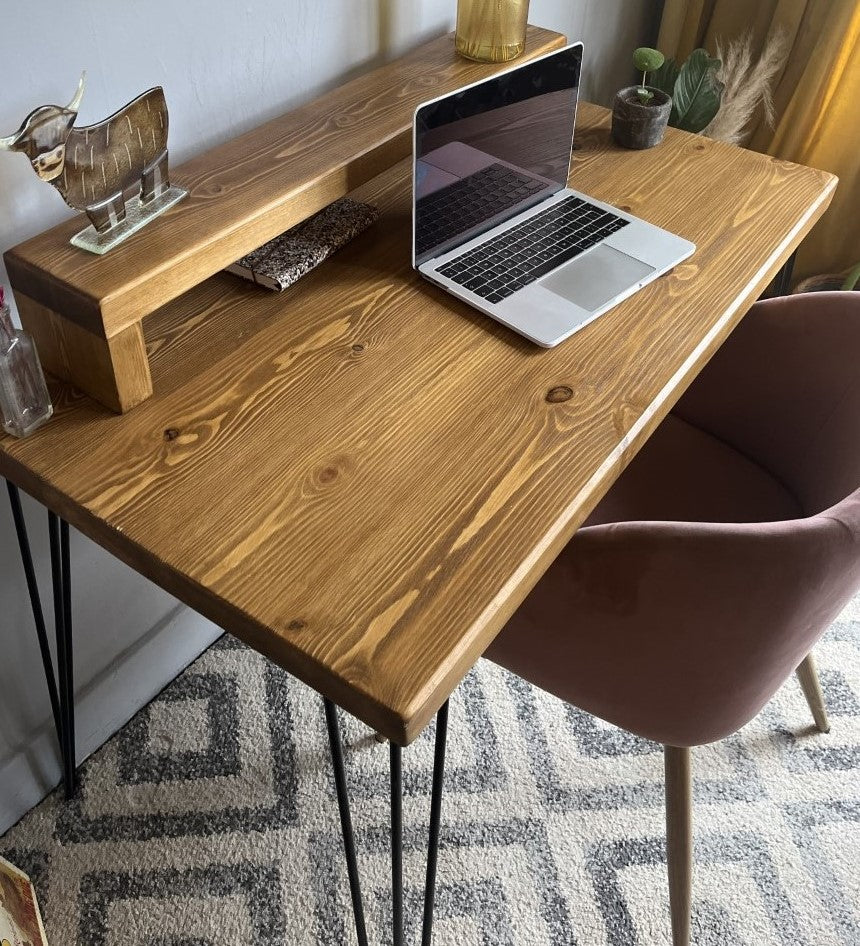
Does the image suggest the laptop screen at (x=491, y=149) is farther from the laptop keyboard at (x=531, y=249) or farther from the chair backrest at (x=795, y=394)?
the chair backrest at (x=795, y=394)

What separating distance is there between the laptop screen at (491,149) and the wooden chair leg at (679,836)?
680mm

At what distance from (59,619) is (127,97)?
0.61 metres

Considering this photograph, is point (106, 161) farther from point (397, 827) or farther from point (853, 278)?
point (853, 278)

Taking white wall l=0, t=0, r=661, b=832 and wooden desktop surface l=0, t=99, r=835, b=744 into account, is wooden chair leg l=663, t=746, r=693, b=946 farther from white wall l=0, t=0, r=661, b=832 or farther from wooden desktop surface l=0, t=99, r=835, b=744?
white wall l=0, t=0, r=661, b=832

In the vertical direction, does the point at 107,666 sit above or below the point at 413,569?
below

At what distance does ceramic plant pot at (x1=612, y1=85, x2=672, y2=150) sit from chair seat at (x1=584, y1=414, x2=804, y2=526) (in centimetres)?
44

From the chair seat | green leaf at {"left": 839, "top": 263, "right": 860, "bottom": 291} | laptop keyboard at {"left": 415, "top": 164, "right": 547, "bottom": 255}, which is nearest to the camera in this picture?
laptop keyboard at {"left": 415, "top": 164, "right": 547, "bottom": 255}

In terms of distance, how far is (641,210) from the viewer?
1.28 metres

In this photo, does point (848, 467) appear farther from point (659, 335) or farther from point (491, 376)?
point (491, 376)

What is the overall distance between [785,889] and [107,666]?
3.39 feet

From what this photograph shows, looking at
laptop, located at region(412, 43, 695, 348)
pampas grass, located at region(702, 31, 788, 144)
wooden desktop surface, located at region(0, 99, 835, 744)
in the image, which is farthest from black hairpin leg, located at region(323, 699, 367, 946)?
pampas grass, located at region(702, 31, 788, 144)

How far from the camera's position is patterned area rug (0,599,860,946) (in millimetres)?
1294

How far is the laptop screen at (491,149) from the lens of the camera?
1.06 meters

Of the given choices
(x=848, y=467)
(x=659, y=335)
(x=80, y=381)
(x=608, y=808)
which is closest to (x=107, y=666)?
(x=80, y=381)
